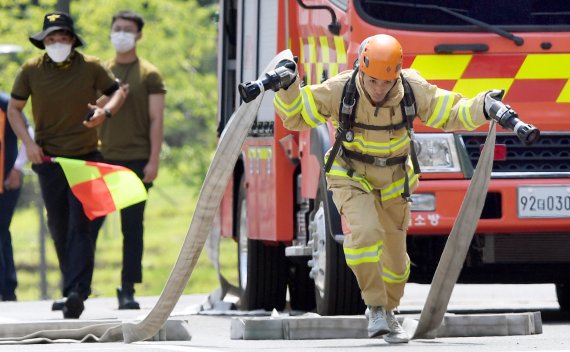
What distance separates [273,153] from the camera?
11789mm

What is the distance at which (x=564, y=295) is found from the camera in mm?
12445

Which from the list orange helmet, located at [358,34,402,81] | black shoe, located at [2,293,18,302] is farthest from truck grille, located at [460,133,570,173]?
black shoe, located at [2,293,18,302]

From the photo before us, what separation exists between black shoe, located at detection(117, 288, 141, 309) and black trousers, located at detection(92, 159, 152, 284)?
79mm

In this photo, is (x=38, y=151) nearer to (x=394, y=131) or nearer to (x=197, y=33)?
(x=394, y=131)

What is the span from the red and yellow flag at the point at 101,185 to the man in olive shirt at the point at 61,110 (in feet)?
0.28

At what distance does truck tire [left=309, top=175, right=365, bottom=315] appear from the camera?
10.4 metres

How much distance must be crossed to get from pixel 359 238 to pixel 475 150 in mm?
1501

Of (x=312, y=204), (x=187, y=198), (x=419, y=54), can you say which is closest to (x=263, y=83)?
(x=419, y=54)

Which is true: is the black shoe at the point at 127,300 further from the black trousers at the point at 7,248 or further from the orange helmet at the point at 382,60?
the orange helmet at the point at 382,60

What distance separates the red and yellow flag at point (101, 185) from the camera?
12195 mm

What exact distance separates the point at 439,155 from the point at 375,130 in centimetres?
124

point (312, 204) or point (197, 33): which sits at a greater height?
point (197, 33)

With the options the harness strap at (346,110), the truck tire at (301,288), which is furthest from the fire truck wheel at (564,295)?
the harness strap at (346,110)

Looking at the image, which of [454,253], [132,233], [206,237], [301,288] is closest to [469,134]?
[454,253]
